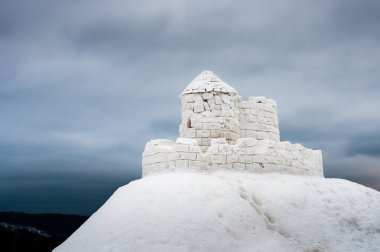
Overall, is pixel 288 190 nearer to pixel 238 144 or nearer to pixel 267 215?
pixel 267 215

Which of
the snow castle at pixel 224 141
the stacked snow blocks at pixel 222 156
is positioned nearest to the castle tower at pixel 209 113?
the snow castle at pixel 224 141

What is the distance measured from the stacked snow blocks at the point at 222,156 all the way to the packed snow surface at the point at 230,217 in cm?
41

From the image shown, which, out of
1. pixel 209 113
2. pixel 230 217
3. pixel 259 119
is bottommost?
pixel 230 217

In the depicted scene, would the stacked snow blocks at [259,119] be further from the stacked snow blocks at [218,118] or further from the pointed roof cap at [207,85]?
the pointed roof cap at [207,85]

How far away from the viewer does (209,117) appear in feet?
53.9

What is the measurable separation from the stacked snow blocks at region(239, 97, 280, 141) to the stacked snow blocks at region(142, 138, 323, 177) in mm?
2076

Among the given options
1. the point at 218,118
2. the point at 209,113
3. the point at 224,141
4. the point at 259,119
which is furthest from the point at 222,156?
the point at 259,119

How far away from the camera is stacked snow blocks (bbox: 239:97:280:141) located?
57.8 ft

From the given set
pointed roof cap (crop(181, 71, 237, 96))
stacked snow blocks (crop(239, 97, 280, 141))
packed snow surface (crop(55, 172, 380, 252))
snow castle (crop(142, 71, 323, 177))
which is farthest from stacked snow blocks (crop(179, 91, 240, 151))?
packed snow surface (crop(55, 172, 380, 252))

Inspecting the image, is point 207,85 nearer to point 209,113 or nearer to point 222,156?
point 209,113

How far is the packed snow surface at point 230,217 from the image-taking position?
11.7 m

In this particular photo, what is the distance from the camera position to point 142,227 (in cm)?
1196

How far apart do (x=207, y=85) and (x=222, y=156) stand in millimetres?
3407

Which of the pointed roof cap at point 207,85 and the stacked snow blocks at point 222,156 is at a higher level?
the pointed roof cap at point 207,85
